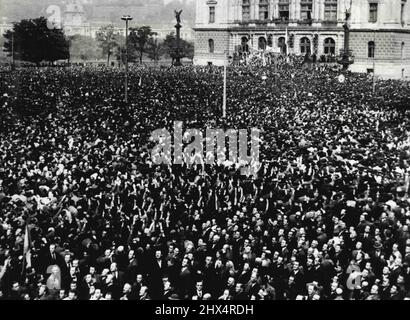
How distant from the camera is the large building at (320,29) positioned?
68.8m

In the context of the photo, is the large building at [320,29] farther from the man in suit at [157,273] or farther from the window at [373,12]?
the man in suit at [157,273]

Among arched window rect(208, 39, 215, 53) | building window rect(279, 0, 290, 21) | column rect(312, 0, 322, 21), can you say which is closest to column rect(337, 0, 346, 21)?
column rect(312, 0, 322, 21)

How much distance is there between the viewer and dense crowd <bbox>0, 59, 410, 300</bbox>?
12.0 meters

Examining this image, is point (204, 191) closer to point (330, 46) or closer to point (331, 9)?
point (330, 46)

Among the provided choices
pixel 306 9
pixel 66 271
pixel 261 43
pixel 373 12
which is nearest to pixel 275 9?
pixel 306 9

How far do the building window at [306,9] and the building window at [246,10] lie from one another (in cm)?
775

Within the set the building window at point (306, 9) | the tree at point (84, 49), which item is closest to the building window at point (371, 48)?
the building window at point (306, 9)

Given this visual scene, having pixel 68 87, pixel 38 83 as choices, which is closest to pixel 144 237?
pixel 68 87

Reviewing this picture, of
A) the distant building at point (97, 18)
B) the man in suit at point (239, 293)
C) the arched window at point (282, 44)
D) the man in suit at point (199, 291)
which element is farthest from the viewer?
the distant building at point (97, 18)

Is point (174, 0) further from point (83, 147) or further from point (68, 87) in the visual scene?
point (83, 147)

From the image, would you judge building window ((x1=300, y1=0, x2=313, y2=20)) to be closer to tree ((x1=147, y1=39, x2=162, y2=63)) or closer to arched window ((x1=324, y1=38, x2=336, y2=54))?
arched window ((x1=324, y1=38, x2=336, y2=54))

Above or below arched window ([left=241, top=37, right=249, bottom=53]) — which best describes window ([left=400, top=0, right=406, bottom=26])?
above

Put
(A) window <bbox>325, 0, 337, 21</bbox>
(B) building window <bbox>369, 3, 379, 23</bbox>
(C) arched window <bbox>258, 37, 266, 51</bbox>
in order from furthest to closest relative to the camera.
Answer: (C) arched window <bbox>258, 37, 266, 51</bbox>
(A) window <bbox>325, 0, 337, 21</bbox>
(B) building window <bbox>369, 3, 379, 23</bbox>

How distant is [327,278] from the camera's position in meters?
12.2
